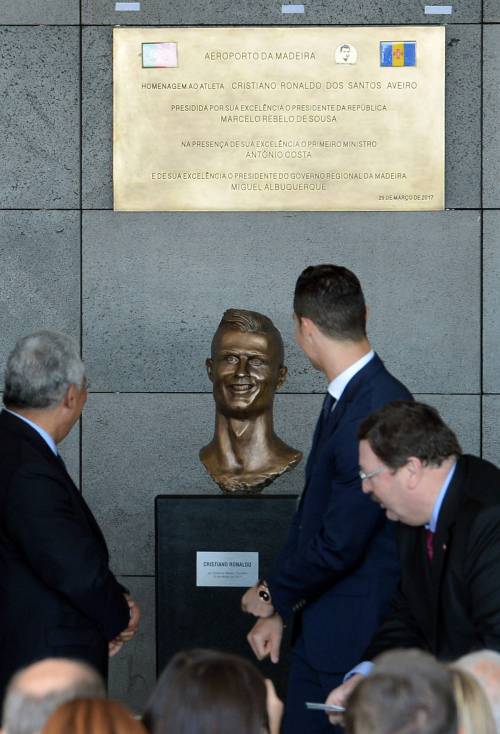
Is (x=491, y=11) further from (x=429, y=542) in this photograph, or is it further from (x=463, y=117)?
(x=429, y=542)

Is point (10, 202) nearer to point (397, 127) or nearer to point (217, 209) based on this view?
point (217, 209)

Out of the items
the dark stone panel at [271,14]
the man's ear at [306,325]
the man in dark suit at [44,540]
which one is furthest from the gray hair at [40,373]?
the dark stone panel at [271,14]

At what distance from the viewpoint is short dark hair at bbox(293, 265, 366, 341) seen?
3088 mm

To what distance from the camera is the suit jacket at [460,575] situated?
2.42 meters

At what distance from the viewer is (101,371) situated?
508cm

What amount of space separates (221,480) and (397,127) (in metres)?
1.73

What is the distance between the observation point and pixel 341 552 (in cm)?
295

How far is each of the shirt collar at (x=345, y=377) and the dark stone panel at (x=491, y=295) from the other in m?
2.04

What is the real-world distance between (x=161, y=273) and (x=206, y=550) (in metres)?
1.45

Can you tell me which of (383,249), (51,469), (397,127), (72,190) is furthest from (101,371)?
(51,469)

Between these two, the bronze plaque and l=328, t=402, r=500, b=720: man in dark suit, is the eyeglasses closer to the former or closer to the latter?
l=328, t=402, r=500, b=720: man in dark suit

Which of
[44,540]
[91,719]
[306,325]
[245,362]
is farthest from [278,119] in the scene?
[91,719]

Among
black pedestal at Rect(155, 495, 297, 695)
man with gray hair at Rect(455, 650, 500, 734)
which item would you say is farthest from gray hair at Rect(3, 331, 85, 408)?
man with gray hair at Rect(455, 650, 500, 734)

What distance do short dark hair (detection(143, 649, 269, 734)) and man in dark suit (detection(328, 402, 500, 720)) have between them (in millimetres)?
810
